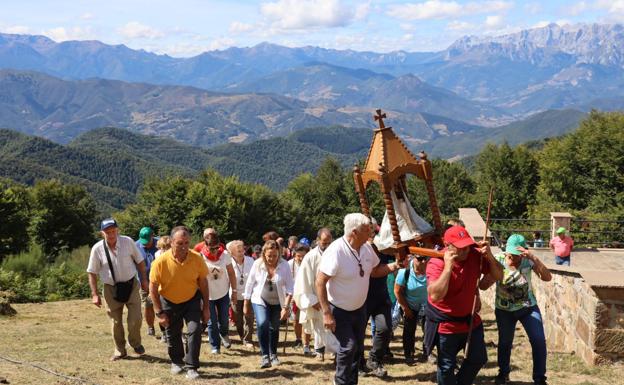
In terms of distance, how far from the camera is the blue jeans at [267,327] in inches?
277

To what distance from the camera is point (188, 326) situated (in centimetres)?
645

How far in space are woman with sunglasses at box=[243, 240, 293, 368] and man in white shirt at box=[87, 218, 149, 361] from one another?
1305mm

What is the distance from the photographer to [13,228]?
34875 mm

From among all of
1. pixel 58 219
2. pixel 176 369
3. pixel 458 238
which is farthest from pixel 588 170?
pixel 58 219

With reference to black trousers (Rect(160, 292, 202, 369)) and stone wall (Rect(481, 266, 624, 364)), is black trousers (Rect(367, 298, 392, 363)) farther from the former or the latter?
stone wall (Rect(481, 266, 624, 364))

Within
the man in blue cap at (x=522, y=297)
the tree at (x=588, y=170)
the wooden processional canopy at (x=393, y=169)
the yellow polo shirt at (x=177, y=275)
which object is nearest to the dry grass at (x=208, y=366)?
the man in blue cap at (x=522, y=297)

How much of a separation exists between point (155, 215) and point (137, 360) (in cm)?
3306

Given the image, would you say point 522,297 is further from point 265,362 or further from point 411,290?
point 265,362

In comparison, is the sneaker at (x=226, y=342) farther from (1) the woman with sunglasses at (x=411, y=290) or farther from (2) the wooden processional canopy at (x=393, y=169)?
(2) the wooden processional canopy at (x=393, y=169)

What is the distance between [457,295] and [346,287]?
992 mm

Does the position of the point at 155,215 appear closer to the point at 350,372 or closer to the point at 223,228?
the point at 223,228

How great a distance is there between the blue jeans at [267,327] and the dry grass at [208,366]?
0.25 m

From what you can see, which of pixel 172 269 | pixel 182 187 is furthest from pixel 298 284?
pixel 182 187

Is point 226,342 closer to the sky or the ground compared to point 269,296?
closer to the ground
